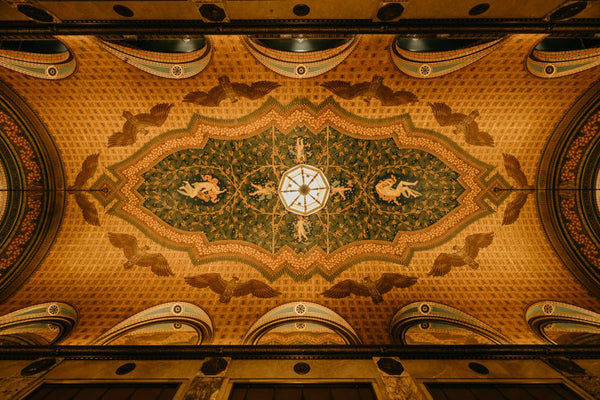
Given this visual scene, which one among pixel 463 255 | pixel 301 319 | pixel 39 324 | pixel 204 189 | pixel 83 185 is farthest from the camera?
pixel 204 189

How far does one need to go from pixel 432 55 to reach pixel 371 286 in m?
6.58

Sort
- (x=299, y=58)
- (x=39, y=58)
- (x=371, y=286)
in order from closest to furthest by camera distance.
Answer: (x=39, y=58) < (x=299, y=58) < (x=371, y=286)

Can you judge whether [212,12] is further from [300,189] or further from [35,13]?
[300,189]

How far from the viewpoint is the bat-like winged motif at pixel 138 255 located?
8188mm

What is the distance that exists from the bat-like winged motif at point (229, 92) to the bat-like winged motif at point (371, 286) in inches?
241

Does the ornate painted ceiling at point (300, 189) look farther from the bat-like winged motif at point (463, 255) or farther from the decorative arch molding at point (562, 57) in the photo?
the decorative arch molding at point (562, 57)

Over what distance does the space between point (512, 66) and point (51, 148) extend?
1269cm

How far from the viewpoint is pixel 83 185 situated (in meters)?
8.07

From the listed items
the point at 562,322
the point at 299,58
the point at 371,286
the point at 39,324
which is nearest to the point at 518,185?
the point at 562,322

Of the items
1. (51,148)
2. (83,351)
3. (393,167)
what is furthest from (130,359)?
(393,167)

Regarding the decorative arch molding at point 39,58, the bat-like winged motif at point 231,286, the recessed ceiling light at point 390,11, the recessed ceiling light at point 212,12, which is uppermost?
the decorative arch molding at point 39,58

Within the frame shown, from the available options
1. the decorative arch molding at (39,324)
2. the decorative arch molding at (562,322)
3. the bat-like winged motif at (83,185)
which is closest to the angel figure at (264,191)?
the bat-like winged motif at (83,185)

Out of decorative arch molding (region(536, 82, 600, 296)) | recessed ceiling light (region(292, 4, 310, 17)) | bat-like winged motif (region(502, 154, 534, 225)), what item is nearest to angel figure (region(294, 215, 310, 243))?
recessed ceiling light (region(292, 4, 310, 17))

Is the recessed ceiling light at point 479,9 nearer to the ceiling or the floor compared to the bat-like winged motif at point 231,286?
nearer to the ceiling
